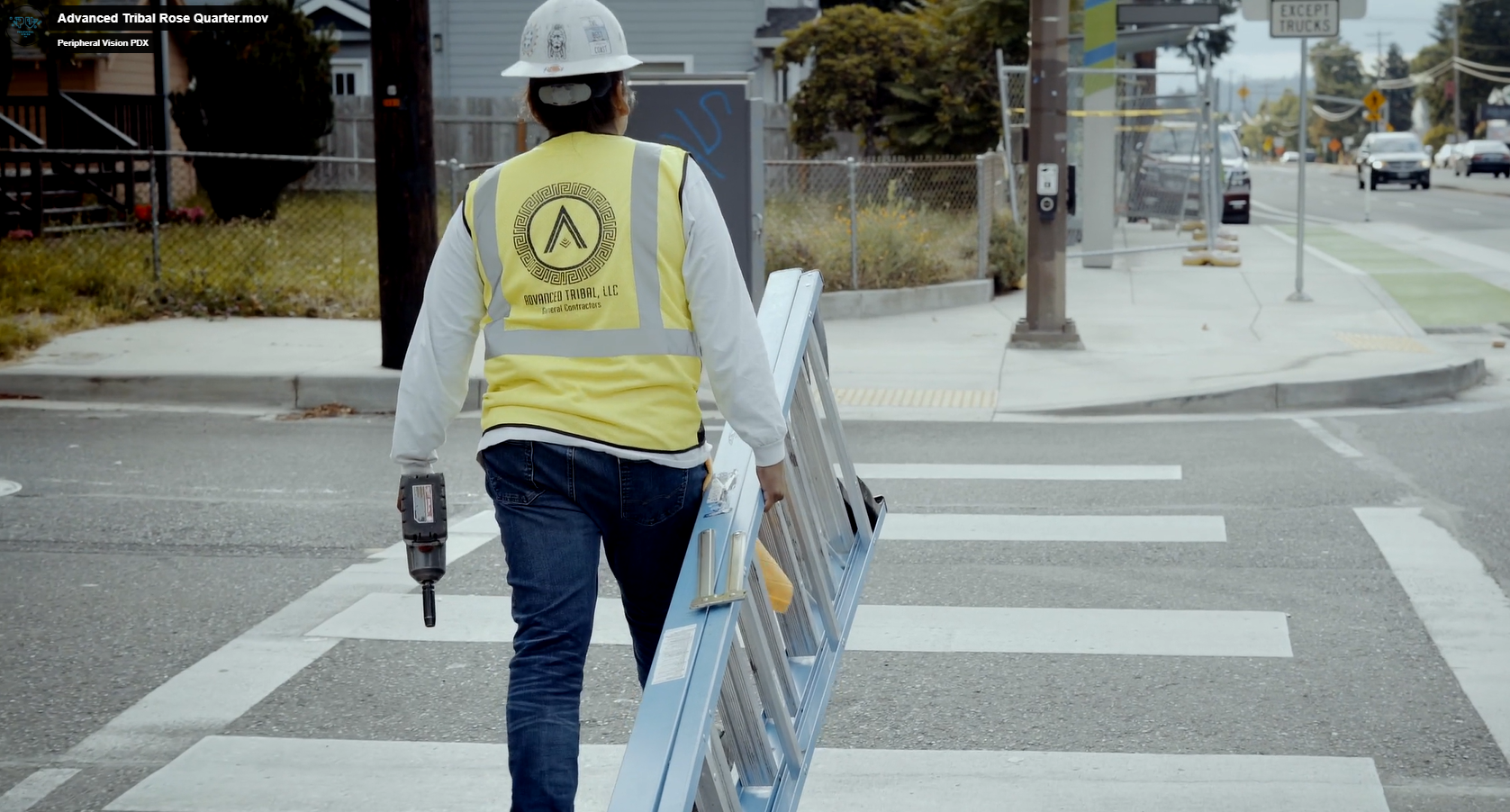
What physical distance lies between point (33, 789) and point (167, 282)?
1004cm

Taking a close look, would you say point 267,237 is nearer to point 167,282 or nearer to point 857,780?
point 167,282

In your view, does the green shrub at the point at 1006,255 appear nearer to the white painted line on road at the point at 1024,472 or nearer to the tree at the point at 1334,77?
the white painted line on road at the point at 1024,472

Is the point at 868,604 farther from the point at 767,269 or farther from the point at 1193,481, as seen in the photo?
the point at 767,269

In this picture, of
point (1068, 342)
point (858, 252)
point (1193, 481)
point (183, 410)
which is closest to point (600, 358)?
point (1193, 481)

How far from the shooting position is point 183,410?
33.7ft

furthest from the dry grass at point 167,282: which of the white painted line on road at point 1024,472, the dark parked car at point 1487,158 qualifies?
the dark parked car at point 1487,158

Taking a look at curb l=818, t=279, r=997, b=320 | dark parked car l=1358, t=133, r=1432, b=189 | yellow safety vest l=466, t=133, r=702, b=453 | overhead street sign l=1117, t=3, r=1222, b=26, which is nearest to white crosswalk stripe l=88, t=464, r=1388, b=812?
yellow safety vest l=466, t=133, r=702, b=453

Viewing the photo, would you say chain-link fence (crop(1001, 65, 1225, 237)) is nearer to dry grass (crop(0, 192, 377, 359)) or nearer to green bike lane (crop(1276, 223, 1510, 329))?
green bike lane (crop(1276, 223, 1510, 329))

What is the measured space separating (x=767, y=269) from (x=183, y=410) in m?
6.01

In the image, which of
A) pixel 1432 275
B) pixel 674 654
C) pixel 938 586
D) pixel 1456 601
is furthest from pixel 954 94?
pixel 674 654

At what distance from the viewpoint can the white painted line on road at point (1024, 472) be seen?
26.6 ft

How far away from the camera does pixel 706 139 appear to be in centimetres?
1163

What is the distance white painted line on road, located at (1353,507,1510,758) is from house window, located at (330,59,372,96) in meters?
28.1

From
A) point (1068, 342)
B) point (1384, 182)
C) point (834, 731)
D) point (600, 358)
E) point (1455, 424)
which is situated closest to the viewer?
point (600, 358)
